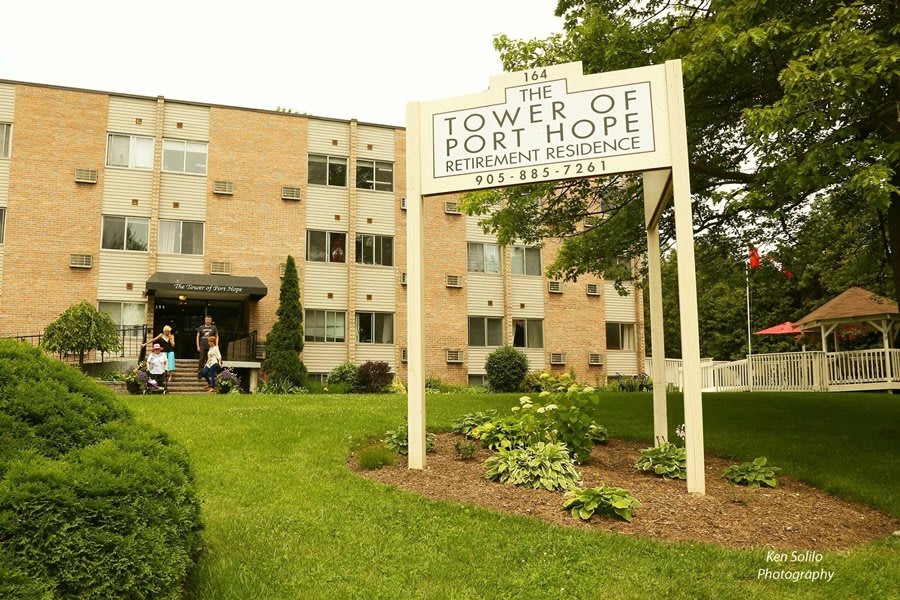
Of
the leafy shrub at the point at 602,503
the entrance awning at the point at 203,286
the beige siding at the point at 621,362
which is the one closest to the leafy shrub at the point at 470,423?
the leafy shrub at the point at 602,503

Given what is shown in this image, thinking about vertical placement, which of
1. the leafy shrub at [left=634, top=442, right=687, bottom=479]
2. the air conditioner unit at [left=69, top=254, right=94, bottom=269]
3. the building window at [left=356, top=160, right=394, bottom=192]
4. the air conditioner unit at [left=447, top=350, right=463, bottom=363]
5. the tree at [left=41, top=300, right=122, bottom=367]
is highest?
the building window at [left=356, top=160, right=394, bottom=192]

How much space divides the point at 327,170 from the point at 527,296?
952 centimetres

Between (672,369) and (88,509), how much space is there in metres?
26.2

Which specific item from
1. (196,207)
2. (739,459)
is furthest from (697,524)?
(196,207)

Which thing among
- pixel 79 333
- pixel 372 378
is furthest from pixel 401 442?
pixel 79 333

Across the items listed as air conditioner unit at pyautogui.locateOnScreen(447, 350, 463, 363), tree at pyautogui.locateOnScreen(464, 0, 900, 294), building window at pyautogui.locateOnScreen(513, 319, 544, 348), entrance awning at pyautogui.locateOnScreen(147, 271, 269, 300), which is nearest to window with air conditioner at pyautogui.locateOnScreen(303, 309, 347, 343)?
entrance awning at pyautogui.locateOnScreen(147, 271, 269, 300)

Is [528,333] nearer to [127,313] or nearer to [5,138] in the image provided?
[127,313]

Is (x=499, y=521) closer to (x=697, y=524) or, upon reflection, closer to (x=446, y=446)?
(x=697, y=524)

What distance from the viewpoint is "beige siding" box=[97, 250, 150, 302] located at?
25.3 m

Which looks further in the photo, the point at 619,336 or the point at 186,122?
the point at 619,336

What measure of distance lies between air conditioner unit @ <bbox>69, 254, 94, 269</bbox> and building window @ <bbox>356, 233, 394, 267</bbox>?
9349mm

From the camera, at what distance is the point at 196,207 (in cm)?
2673

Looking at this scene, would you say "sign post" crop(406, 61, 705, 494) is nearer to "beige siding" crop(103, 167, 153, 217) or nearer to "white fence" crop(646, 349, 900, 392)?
"white fence" crop(646, 349, 900, 392)

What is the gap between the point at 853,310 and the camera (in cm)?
2512
